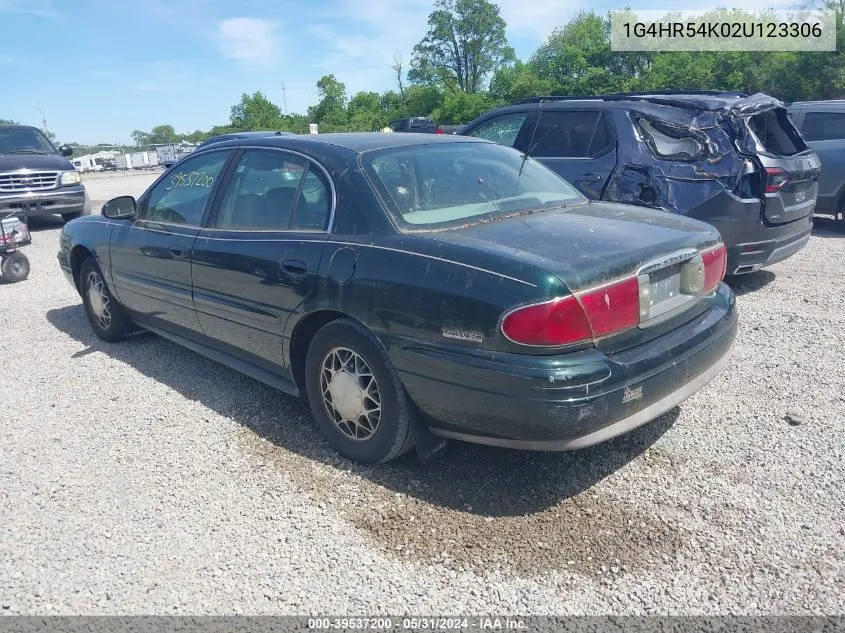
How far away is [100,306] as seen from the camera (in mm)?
5535

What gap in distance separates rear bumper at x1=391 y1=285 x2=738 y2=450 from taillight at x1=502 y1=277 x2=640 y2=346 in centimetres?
8

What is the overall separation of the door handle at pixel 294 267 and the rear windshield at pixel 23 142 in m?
11.5

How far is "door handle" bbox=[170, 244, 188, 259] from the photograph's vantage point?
14.2 ft

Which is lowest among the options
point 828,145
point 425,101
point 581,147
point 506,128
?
point 828,145

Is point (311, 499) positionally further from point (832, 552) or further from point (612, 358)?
point (832, 552)

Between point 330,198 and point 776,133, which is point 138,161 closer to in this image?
point 776,133

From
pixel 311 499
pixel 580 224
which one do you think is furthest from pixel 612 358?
pixel 311 499

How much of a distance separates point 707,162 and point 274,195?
3.72 meters

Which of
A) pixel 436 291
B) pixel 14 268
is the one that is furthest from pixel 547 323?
pixel 14 268

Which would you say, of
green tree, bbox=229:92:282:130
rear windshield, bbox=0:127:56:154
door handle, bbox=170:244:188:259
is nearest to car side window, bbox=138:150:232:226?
door handle, bbox=170:244:188:259

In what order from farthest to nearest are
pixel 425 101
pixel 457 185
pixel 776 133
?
pixel 425 101 < pixel 776 133 < pixel 457 185

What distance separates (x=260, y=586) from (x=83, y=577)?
74 centimetres

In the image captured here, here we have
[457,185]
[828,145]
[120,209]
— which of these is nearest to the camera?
[457,185]

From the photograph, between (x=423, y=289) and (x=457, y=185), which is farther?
(x=457, y=185)
